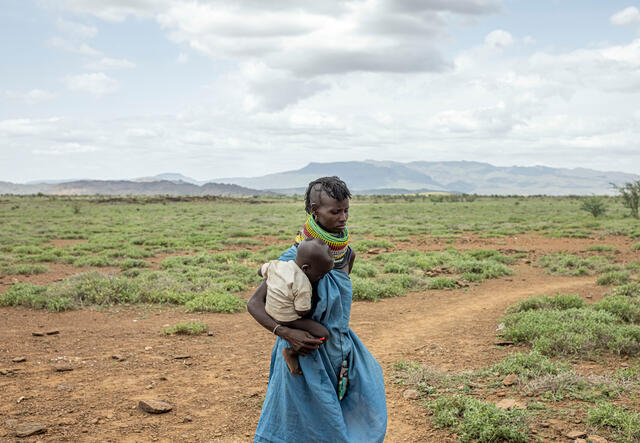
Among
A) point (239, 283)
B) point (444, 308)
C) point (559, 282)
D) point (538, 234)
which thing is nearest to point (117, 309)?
point (239, 283)

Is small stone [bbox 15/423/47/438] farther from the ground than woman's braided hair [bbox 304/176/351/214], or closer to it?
closer to it

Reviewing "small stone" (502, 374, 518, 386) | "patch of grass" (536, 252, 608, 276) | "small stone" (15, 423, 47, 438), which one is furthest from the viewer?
"patch of grass" (536, 252, 608, 276)

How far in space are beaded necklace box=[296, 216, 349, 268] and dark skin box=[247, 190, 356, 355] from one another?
35 mm

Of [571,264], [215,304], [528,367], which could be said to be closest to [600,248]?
[571,264]

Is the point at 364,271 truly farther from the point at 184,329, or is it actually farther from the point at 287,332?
the point at 287,332

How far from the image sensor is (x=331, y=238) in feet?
8.02

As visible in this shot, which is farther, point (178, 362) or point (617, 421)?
point (178, 362)

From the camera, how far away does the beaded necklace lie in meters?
2.43

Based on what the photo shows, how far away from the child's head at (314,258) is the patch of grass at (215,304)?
20.7ft

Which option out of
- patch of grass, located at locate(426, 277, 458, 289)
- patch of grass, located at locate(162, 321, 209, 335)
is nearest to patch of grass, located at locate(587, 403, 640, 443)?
patch of grass, located at locate(162, 321, 209, 335)

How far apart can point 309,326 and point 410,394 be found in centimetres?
291

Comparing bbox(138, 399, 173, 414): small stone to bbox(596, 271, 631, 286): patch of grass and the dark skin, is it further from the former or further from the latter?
bbox(596, 271, 631, 286): patch of grass

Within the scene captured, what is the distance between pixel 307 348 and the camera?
232 cm

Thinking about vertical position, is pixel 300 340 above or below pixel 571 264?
above
